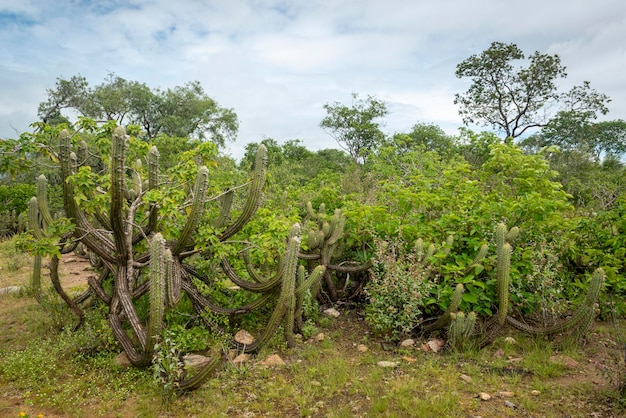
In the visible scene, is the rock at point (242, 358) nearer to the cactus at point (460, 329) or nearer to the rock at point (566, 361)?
the cactus at point (460, 329)

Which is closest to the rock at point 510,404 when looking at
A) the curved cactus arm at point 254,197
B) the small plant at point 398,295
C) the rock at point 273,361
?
the small plant at point 398,295

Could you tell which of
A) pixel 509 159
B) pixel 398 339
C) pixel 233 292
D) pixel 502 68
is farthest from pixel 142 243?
pixel 502 68

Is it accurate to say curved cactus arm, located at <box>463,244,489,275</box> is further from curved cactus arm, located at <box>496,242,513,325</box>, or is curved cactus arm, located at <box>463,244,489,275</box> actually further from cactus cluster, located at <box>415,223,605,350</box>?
curved cactus arm, located at <box>496,242,513,325</box>

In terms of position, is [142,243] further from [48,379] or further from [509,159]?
[509,159]

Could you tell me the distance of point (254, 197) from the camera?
486cm

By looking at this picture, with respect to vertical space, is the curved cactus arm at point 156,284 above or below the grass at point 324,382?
above

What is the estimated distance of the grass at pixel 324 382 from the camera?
12.2ft

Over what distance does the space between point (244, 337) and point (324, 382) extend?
1.25 metres

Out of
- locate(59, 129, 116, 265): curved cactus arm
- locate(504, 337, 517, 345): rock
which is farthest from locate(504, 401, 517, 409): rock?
locate(59, 129, 116, 265): curved cactus arm

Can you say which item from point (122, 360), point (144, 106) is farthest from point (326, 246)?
point (144, 106)

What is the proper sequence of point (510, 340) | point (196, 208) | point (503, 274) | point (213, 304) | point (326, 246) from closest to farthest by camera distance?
point (196, 208) → point (503, 274) → point (510, 340) → point (213, 304) → point (326, 246)

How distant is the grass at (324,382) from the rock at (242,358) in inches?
5.3

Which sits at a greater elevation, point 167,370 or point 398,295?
point 398,295

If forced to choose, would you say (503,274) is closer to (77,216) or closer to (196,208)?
(196,208)
